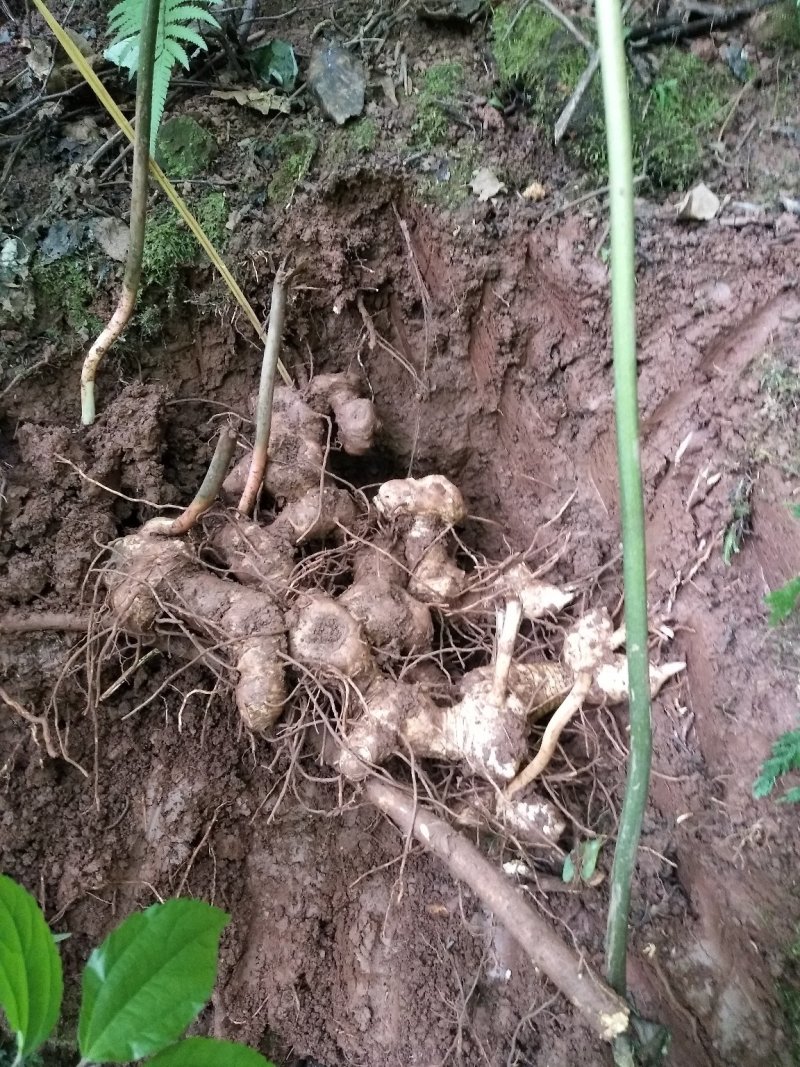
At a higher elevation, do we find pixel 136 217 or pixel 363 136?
pixel 363 136

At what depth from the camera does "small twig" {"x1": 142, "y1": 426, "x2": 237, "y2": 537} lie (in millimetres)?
1318

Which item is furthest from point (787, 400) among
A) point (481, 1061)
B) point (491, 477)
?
point (481, 1061)

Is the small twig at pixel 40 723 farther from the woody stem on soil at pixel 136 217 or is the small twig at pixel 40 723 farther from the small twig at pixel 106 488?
the woody stem on soil at pixel 136 217

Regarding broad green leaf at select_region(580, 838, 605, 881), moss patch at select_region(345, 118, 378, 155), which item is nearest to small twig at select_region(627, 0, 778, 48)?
moss patch at select_region(345, 118, 378, 155)

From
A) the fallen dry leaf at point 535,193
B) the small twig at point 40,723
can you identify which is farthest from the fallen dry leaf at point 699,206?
the small twig at point 40,723

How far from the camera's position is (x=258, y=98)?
147 centimetres

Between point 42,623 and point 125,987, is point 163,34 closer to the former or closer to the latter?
point 42,623

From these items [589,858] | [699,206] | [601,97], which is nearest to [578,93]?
[601,97]

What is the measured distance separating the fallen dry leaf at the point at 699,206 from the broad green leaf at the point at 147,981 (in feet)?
4.10

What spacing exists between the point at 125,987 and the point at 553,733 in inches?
32.9

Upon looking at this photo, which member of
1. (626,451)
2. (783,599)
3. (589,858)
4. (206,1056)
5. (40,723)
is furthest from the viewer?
(40,723)

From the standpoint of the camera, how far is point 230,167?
1449 millimetres

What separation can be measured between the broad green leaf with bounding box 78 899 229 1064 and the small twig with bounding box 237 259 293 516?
89 centimetres

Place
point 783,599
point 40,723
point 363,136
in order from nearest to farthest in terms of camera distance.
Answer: point 783,599 < point 40,723 < point 363,136
